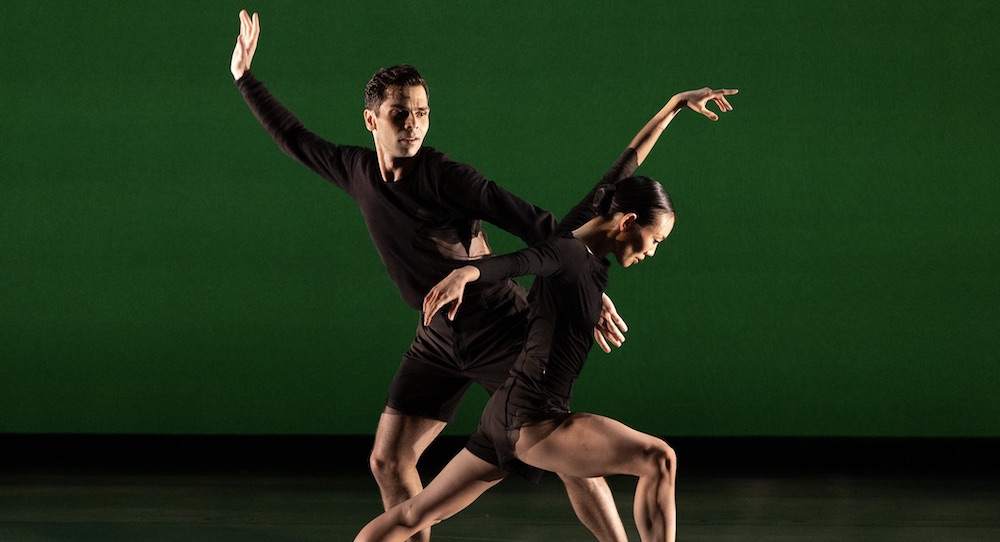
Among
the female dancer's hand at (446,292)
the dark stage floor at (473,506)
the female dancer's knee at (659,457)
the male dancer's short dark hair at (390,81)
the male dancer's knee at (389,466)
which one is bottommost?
the dark stage floor at (473,506)

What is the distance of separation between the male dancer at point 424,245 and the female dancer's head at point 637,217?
25cm

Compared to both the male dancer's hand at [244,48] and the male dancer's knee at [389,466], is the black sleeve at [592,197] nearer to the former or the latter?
the male dancer's knee at [389,466]

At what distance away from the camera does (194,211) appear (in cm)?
512

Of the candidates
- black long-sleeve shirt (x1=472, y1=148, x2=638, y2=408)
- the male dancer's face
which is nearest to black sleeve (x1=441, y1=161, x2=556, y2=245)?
the male dancer's face

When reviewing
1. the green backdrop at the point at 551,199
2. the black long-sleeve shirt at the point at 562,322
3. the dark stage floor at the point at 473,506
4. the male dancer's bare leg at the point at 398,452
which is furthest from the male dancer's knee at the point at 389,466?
the green backdrop at the point at 551,199

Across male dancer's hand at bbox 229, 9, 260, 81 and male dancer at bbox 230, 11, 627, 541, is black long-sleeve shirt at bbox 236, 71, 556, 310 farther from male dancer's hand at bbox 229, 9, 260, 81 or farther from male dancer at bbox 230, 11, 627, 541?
male dancer's hand at bbox 229, 9, 260, 81

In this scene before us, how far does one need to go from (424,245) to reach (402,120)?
0.31m

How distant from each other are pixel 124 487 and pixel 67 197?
1.28m

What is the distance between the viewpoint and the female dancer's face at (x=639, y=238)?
2.67m

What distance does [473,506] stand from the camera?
434 cm

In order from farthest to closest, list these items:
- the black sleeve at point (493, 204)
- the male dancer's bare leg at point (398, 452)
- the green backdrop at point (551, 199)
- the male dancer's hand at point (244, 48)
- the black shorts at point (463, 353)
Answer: the green backdrop at point (551, 199), the male dancer's hand at point (244, 48), the male dancer's bare leg at point (398, 452), the black shorts at point (463, 353), the black sleeve at point (493, 204)

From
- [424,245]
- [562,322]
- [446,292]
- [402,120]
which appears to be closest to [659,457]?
[562,322]

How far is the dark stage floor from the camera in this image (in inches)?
155

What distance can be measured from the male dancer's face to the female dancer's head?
55cm
